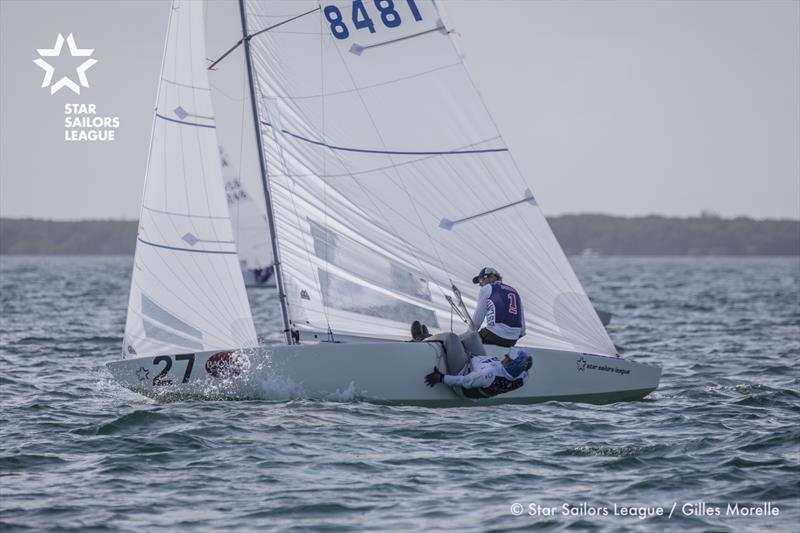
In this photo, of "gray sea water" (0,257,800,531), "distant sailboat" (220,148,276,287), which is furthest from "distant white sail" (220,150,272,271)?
Answer: "gray sea water" (0,257,800,531)

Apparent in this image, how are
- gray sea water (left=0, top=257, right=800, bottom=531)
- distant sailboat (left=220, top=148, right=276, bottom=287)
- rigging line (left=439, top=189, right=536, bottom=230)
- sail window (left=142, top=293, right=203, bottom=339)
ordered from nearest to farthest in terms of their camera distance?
gray sea water (left=0, top=257, right=800, bottom=531)
sail window (left=142, top=293, right=203, bottom=339)
rigging line (left=439, top=189, right=536, bottom=230)
distant sailboat (left=220, top=148, right=276, bottom=287)

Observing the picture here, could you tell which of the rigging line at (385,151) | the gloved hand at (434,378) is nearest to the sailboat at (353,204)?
the rigging line at (385,151)

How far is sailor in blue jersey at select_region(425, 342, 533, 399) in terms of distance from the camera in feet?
47.2

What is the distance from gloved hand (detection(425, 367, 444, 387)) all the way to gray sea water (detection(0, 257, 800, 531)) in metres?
0.34

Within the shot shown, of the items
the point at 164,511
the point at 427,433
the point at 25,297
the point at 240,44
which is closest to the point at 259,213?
the point at 25,297

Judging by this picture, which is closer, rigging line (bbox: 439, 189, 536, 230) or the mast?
rigging line (bbox: 439, 189, 536, 230)

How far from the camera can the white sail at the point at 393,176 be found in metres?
15.7

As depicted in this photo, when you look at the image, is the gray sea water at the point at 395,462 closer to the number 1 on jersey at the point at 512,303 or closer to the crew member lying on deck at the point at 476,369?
the crew member lying on deck at the point at 476,369

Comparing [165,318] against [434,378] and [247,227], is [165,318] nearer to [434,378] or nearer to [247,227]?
[434,378]

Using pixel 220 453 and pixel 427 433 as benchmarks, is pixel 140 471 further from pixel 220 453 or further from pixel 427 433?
pixel 427 433

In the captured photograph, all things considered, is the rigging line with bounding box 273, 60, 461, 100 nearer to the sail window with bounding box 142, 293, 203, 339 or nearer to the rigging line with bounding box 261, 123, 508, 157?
the rigging line with bounding box 261, 123, 508, 157

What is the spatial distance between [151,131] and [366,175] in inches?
109

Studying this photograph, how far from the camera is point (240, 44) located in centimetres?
1608

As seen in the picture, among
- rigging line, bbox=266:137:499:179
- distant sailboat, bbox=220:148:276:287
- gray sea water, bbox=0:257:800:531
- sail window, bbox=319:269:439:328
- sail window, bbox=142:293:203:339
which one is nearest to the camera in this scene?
gray sea water, bbox=0:257:800:531
